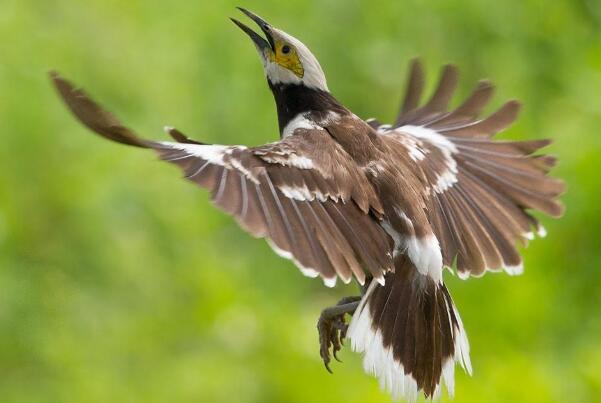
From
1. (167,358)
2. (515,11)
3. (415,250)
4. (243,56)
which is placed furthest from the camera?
(515,11)

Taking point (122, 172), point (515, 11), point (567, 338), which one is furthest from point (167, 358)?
point (515, 11)

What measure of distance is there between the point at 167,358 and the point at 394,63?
4046 mm

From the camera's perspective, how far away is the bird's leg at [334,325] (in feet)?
20.4

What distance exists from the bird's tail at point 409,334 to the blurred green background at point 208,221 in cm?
249

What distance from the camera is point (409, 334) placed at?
20.4 ft

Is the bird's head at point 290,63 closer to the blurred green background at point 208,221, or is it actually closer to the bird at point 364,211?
the bird at point 364,211

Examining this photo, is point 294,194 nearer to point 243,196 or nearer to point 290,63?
point 243,196

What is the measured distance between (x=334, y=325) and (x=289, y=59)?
3.86 feet

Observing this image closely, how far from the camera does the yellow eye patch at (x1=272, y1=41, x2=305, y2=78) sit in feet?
22.2

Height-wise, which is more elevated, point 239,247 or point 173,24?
point 173,24

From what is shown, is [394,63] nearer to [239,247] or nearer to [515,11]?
[515,11]

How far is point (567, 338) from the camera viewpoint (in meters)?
10.6

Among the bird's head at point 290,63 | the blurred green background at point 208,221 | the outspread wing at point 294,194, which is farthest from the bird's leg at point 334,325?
the blurred green background at point 208,221

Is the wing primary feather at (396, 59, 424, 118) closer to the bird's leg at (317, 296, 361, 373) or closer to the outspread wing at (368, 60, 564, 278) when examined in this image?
the outspread wing at (368, 60, 564, 278)
